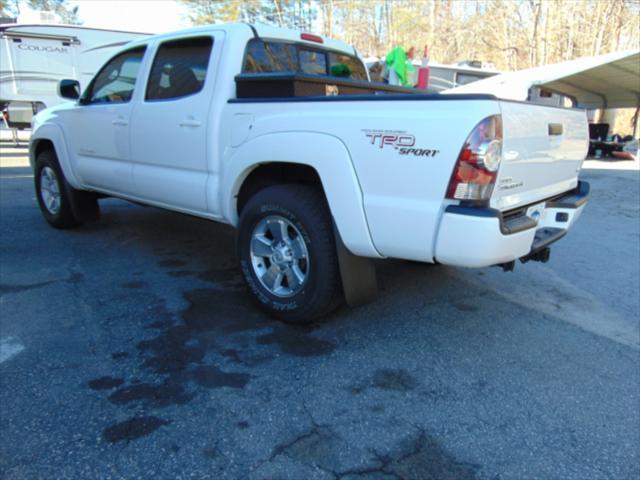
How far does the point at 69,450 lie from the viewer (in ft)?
6.88

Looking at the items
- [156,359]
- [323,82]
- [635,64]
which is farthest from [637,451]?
[635,64]

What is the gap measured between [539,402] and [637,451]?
0.46 meters

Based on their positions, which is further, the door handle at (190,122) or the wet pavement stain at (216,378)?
the door handle at (190,122)

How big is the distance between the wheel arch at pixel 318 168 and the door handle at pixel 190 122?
42 centimetres

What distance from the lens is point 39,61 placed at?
13.7 metres

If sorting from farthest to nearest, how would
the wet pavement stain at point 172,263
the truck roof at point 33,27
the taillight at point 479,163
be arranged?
the truck roof at point 33,27
the wet pavement stain at point 172,263
the taillight at point 479,163

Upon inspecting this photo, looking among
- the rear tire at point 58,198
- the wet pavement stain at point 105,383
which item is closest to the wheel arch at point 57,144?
the rear tire at point 58,198

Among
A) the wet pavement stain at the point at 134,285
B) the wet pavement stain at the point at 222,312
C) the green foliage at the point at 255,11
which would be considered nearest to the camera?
the wet pavement stain at the point at 222,312

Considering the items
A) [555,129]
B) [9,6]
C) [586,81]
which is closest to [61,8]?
[9,6]

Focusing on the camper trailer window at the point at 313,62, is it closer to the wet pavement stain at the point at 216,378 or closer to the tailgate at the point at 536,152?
the tailgate at the point at 536,152

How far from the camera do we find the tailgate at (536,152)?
2469 millimetres

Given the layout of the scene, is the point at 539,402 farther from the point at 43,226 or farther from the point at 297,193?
the point at 43,226

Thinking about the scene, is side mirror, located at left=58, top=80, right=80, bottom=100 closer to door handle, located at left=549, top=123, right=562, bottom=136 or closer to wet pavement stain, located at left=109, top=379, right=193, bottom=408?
wet pavement stain, located at left=109, top=379, right=193, bottom=408

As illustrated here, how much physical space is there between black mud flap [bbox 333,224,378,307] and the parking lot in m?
0.28
